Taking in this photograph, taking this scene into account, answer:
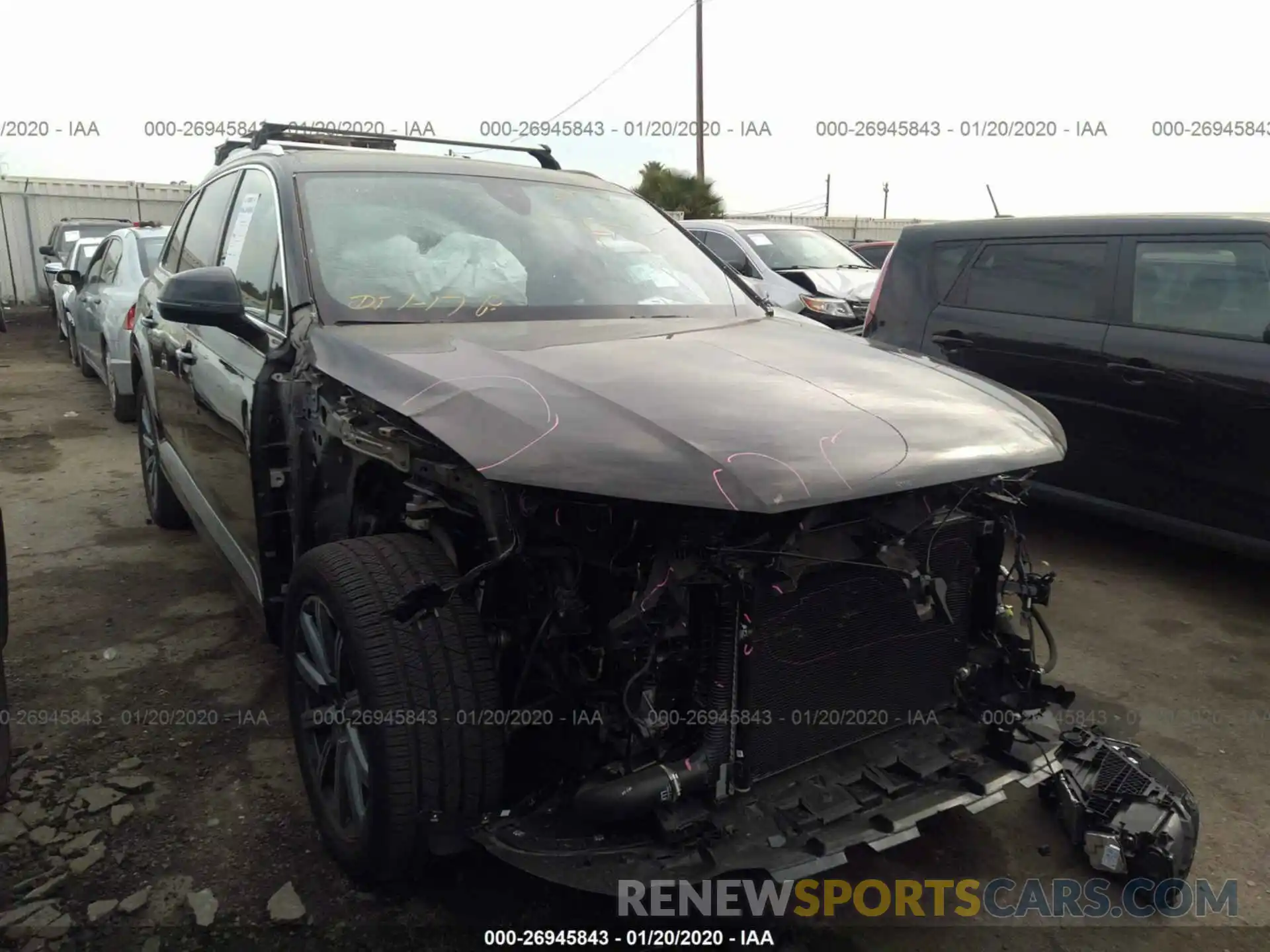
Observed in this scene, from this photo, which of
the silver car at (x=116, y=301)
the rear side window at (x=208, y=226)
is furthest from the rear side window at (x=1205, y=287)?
the silver car at (x=116, y=301)

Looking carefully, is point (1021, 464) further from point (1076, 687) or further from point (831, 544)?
point (1076, 687)

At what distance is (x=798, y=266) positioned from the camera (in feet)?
33.2

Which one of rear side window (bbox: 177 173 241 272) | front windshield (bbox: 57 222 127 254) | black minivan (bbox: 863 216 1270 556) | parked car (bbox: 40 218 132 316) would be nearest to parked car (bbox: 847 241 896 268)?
black minivan (bbox: 863 216 1270 556)

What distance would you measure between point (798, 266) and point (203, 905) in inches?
349

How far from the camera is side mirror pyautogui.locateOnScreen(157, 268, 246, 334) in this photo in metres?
2.79

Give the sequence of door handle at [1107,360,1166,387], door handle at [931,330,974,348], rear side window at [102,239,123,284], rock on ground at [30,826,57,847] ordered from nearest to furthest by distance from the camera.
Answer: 1. rock on ground at [30,826,57,847]
2. door handle at [1107,360,1166,387]
3. door handle at [931,330,974,348]
4. rear side window at [102,239,123,284]

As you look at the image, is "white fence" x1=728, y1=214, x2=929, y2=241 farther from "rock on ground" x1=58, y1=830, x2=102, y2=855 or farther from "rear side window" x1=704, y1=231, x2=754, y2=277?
"rock on ground" x1=58, y1=830, x2=102, y2=855

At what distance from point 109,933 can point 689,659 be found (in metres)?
1.54

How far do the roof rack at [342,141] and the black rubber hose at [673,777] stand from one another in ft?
8.47

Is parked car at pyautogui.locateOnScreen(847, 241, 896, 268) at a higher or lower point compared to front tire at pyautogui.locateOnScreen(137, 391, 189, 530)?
higher

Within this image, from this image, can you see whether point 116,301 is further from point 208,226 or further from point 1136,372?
point 1136,372

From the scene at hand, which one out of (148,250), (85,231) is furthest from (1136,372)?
(85,231)

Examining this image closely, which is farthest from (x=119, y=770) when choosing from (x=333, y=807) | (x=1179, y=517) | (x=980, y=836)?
(x=1179, y=517)

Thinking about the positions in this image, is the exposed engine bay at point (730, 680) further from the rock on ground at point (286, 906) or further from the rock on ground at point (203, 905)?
the rock on ground at point (203, 905)
